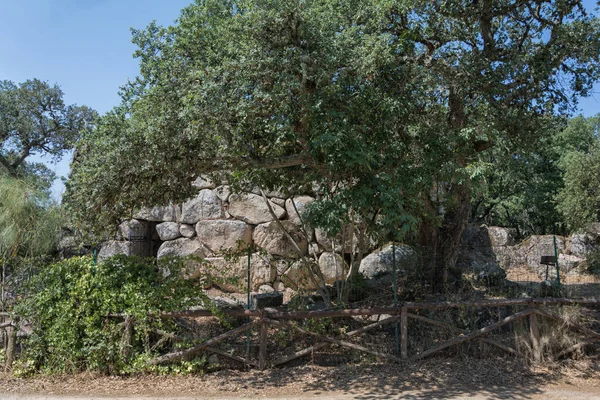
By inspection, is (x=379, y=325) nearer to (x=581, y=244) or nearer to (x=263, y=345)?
(x=263, y=345)

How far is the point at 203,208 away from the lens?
17672 mm

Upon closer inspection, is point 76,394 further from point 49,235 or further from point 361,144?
point 361,144

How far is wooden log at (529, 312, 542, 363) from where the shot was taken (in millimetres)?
8633

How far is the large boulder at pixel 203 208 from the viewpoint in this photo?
17.6 m

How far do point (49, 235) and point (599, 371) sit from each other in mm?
11406

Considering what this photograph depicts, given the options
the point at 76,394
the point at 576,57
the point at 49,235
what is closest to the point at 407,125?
the point at 576,57

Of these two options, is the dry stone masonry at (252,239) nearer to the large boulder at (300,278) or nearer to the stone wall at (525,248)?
the stone wall at (525,248)

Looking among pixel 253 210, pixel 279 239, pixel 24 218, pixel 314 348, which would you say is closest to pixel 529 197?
pixel 279 239

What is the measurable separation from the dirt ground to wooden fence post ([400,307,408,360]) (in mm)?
227

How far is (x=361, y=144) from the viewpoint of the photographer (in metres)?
7.47

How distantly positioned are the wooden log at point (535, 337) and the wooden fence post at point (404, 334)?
7.32 ft

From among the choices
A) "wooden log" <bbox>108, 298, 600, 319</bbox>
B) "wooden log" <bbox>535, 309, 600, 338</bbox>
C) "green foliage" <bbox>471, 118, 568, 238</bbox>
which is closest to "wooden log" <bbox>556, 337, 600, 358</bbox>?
"wooden log" <bbox>535, 309, 600, 338</bbox>

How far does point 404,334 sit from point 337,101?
426 centimetres

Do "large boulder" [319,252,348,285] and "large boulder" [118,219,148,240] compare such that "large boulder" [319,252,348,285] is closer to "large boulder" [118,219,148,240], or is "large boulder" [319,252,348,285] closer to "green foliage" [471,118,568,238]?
"large boulder" [118,219,148,240]
